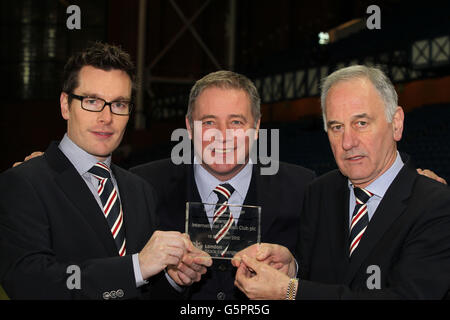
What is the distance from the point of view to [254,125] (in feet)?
11.1

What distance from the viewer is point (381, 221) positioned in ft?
8.76

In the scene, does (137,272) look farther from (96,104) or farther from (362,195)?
(362,195)

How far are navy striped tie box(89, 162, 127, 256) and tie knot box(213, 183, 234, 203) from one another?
0.69 metres

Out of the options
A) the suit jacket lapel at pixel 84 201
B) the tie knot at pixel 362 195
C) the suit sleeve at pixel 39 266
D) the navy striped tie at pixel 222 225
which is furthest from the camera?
the tie knot at pixel 362 195

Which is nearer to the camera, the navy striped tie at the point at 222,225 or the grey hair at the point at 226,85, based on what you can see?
the navy striped tie at the point at 222,225

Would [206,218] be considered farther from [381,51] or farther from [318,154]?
[381,51]

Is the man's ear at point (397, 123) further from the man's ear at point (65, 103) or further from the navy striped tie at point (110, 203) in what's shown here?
the man's ear at point (65, 103)

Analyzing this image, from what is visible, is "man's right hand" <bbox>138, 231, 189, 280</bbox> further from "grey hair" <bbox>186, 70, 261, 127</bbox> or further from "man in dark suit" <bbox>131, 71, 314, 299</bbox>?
"grey hair" <bbox>186, 70, 261, 127</bbox>

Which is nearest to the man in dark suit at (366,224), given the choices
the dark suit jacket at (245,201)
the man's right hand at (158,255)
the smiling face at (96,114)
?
the dark suit jacket at (245,201)

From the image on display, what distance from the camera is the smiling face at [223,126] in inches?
128

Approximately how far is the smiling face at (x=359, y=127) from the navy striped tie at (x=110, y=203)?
121 centimetres

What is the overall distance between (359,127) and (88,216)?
1451 mm

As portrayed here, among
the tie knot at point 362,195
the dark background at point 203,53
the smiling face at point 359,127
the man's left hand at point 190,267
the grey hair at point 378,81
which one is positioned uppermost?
the dark background at point 203,53

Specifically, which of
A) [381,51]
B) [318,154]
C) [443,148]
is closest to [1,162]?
[318,154]
